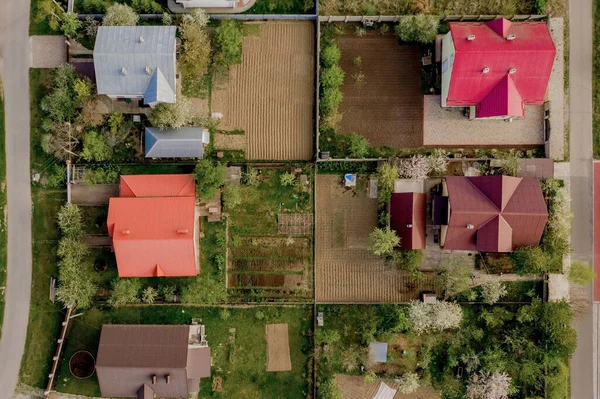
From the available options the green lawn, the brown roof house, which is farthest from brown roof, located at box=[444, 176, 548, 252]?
the green lawn

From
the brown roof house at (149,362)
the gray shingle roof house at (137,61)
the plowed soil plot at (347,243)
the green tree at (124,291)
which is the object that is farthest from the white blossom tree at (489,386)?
the gray shingle roof house at (137,61)

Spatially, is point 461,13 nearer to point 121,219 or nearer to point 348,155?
point 348,155

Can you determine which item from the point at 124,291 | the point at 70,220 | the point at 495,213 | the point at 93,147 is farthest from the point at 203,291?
the point at 495,213

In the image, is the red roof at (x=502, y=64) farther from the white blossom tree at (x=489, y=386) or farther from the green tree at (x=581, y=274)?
the white blossom tree at (x=489, y=386)

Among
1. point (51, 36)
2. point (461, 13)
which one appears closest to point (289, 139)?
point (461, 13)

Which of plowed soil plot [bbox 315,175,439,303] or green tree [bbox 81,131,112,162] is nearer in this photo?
green tree [bbox 81,131,112,162]

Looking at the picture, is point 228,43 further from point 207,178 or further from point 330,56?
point 207,178

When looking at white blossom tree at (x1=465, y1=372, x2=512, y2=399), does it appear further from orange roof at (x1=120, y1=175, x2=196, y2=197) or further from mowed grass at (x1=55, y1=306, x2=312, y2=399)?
orange roof at (x1=120, y1=175, x2=196, y2=197)
